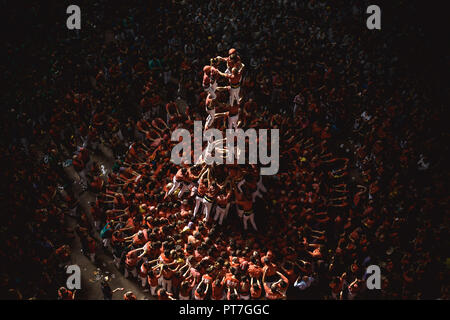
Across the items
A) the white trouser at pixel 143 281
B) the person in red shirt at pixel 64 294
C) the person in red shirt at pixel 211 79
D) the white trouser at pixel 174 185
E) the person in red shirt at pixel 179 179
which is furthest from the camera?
the white trouser at pixel 174 185

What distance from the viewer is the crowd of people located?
7914mm

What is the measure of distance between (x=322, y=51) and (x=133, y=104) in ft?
21.6

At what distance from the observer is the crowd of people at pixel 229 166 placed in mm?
7914

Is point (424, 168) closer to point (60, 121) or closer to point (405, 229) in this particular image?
point (405, 229)

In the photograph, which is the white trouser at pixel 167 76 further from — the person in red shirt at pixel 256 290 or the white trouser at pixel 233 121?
the person in red shirt at pixel 256 290

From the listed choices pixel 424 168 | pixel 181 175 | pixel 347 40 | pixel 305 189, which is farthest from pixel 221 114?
pixel 347 40

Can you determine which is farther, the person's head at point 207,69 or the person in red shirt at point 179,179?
the person in red shirt at point 179,179

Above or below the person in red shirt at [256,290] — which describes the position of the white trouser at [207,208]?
above

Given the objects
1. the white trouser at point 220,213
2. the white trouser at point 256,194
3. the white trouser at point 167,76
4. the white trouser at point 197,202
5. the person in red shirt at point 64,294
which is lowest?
the person in red shirt at point 64,294

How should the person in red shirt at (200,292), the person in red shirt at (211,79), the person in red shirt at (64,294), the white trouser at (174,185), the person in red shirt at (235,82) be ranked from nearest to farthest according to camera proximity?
the person in red shirt at (200,292) → the person in red shirt at (64,294) → the person in red shirt at (235,82) → the person in red shirt at (211,79) → the white trouser at (174,185)

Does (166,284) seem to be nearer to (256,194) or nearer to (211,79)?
(256,194)

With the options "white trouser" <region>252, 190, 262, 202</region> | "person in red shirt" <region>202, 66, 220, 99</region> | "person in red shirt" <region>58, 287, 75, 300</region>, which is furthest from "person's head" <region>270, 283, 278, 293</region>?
"person in red shirt" <region>202, 66, 220, 99</region>

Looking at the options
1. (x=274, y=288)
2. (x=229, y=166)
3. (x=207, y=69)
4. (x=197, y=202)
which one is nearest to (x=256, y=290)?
(x=274, y=288)

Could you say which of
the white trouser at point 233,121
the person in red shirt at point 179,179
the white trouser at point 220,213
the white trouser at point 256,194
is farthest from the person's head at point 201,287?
the white trouser at point 233,121
